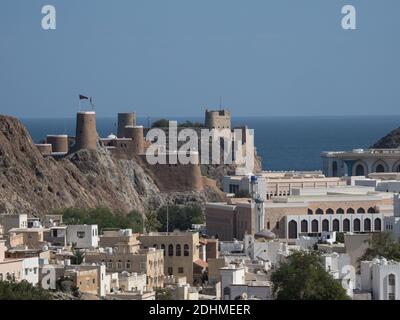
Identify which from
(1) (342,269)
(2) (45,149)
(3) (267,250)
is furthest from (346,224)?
(1) (342,269)

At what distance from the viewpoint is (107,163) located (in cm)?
8594

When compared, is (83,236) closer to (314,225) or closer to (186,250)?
(186,250)

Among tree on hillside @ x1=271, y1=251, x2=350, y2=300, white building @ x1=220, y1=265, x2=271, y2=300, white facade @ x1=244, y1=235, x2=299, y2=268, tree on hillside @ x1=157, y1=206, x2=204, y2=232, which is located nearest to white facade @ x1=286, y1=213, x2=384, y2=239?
tree on hillside @ x1=157, y1=206, x2=204, y2=232

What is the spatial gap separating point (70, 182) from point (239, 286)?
37.4 meters

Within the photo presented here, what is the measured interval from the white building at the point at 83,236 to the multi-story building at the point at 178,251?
5.05 ft

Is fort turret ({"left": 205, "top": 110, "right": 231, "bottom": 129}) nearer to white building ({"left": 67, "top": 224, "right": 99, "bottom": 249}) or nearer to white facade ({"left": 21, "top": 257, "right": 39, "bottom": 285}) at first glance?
white building ({"left": 67, "top": 224, "right": 99, "bottom": 249})

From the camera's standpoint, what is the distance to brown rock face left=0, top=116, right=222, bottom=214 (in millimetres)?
74119

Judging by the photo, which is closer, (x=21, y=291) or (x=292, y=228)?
(x=21, y=291)

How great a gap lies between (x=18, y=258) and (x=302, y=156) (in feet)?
407

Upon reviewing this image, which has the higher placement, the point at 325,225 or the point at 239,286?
the point at 325,225

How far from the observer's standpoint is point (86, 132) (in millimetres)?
86688

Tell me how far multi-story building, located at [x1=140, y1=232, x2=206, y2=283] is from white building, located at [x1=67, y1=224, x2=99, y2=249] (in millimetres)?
1541

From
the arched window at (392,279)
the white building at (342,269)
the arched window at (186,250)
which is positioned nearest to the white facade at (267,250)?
the white building at (342,269)
